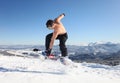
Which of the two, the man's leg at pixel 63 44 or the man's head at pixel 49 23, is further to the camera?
the man's leg at pixel 63 44

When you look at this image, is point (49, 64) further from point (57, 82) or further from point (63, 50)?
point (57, 82)

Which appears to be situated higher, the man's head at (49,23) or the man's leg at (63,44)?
the man's head at (49,23)

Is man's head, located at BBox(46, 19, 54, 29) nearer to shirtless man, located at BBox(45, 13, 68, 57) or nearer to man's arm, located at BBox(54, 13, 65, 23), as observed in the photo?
shirtless man, located at BBox(45, 13, 68, 57)

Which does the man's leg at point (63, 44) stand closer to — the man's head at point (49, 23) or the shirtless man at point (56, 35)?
the shirtless man at point (56, 35)

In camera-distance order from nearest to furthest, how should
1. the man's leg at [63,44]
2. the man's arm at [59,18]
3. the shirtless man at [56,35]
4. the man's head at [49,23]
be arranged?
the man's head at [49,23]
the shirtless man at [56,35]
the man's arm at [59,18]
the man's leg at [63,44]

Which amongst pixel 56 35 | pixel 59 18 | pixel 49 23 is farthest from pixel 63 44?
pixel 49 23

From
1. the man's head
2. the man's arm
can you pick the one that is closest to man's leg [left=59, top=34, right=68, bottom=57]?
the man's arm

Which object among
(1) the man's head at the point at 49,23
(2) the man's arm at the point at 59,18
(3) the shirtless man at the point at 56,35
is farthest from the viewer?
(2) the man's arm at the point at 59,18

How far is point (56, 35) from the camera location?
1051 centimetres

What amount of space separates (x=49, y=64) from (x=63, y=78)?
504 cm

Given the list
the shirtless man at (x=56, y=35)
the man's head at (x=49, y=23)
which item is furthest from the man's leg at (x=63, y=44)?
the man's head at (x=49, y=23)

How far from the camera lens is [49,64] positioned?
12.9 metres

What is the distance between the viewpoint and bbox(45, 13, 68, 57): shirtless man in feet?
33.8

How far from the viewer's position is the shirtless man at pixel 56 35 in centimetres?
1031
